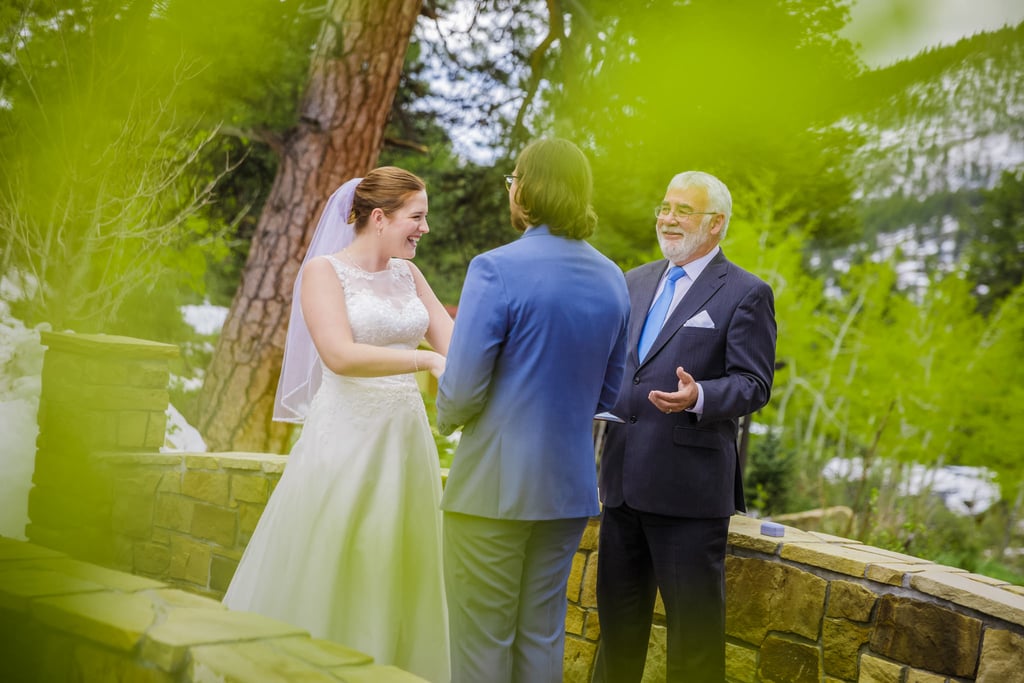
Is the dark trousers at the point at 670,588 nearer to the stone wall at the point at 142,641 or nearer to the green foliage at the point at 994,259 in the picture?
the stone wall at the point at 142,641

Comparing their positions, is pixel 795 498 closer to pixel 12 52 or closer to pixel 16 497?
pixel 16 497

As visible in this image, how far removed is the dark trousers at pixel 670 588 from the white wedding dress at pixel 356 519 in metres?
0.49

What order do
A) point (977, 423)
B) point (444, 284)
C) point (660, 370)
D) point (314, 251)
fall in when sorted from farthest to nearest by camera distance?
point (977, 423) < point (444, 284) < point (314, 251) < point (660, 370)

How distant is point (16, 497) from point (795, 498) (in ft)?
25.8

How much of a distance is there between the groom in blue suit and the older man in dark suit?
441 millimetres

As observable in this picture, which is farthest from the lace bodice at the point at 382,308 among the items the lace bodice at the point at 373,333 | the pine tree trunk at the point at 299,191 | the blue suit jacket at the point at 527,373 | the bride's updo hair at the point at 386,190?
the pine tree trunk at the point at 299,191

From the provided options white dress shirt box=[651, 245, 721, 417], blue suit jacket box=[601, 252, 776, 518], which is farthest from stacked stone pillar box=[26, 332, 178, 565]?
white dress shirt box=[651, 245, 721, 417]

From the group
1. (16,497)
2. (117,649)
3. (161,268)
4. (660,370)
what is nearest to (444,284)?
(161,268)

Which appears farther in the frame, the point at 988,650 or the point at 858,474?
the point at 858,474

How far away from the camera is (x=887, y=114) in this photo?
831 mm

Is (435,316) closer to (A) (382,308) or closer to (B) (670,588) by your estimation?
(A) (382,308)

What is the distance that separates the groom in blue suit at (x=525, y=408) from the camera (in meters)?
1.72

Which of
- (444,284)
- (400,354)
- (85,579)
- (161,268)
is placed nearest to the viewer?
(85,579)

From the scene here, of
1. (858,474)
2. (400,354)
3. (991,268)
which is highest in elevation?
(991,268)
